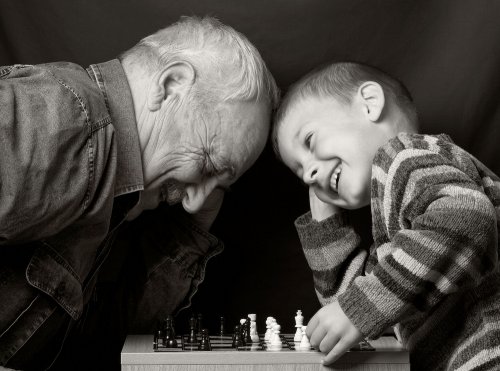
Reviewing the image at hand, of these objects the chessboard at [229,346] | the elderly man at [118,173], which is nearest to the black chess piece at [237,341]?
the chessboard at [229,346]

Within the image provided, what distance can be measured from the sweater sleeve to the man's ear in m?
0.46

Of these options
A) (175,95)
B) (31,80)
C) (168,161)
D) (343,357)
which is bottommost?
(343,357)

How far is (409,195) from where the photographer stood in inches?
58.7

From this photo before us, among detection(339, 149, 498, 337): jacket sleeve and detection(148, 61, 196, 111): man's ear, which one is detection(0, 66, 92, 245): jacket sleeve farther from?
detection(339, 149, 498, 337): jacket sleeve

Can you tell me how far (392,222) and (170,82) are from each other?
51cm

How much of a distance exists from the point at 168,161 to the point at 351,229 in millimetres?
472

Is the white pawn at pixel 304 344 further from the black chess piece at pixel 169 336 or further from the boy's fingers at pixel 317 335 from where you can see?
the black chess piece at pixel 169 336

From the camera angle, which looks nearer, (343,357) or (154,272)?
(343,357)

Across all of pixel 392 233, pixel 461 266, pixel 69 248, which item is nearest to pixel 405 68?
pixel 392 233

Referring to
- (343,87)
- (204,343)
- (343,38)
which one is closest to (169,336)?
(204,343)

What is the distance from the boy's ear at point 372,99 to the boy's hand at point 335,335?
49cm

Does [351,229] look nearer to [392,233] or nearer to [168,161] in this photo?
[392,233]

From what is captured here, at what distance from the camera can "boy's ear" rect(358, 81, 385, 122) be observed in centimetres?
172

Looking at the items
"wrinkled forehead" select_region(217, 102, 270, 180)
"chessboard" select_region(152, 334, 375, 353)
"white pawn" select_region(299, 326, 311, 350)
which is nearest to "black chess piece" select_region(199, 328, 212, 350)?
"chessboard" select_region(152, 334, 375, 353)
